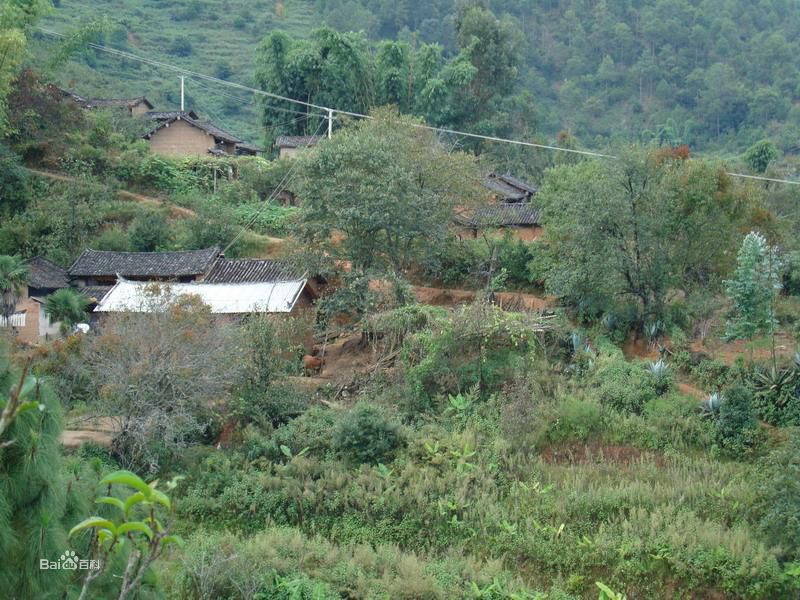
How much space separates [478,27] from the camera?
138 ft

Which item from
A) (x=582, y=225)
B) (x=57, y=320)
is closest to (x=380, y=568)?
(x=582, y=225)

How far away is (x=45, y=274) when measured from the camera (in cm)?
2341

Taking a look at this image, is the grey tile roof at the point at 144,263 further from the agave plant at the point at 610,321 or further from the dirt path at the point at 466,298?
the agave plant at the point at 610,321

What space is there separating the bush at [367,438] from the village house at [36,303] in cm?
962

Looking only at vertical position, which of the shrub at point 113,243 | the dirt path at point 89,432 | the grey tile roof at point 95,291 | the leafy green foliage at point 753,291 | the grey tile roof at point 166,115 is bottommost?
the dirt path at point 89,432

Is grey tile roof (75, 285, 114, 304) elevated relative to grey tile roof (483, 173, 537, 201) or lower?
lower

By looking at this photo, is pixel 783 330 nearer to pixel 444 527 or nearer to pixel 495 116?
pixel 444 527

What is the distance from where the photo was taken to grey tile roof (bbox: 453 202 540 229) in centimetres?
2589

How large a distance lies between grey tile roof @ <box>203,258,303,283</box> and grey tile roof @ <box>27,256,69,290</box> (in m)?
4.11

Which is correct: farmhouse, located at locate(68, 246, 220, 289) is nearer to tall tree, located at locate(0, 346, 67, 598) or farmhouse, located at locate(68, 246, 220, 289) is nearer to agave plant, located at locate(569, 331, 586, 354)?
agave plant, located at locate(569, 331, 586, 354)

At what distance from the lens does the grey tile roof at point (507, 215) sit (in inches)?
1019

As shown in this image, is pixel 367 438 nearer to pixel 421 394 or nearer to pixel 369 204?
pixel 421 394

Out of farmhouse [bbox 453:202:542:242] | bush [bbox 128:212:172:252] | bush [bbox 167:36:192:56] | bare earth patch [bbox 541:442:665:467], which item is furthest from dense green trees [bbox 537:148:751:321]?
bush [bbox 167:36:192:56]

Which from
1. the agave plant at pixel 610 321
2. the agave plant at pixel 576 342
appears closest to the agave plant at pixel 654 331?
the agave plant at pixel 610 321
